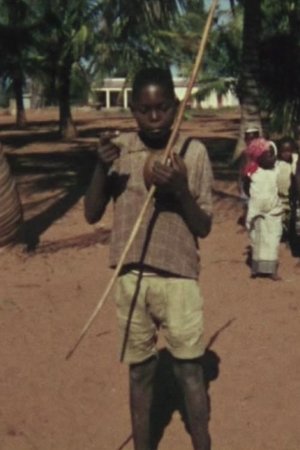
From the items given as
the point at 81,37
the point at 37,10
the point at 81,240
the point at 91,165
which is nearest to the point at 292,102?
the point at 91,165

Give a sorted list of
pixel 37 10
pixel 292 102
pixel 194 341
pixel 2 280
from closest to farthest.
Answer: pixel 194 341
pixel 2 280
pixel 292 102
pixel 37 10

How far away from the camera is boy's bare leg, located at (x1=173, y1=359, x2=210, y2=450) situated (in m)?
3.75

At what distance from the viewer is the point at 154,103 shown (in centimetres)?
350

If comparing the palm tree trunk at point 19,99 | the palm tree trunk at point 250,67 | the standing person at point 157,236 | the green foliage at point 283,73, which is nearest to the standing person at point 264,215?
the standing person at point 157,236

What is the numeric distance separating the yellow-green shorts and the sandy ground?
844 millimetres

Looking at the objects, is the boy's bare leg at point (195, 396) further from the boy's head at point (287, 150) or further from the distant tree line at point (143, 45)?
the distant tree line at point (143, 45)

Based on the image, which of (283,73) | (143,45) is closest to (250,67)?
(283,73)

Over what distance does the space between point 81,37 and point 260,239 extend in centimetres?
2040

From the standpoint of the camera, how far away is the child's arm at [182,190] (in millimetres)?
3395

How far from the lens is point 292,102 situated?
20.0 metres

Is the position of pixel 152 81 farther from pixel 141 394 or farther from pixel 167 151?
pixel 141 394

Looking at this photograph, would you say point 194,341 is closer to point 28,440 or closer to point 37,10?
point 28,440

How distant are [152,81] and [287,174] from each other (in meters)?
5.23

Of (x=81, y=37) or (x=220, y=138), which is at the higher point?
(x=81, y=37)
